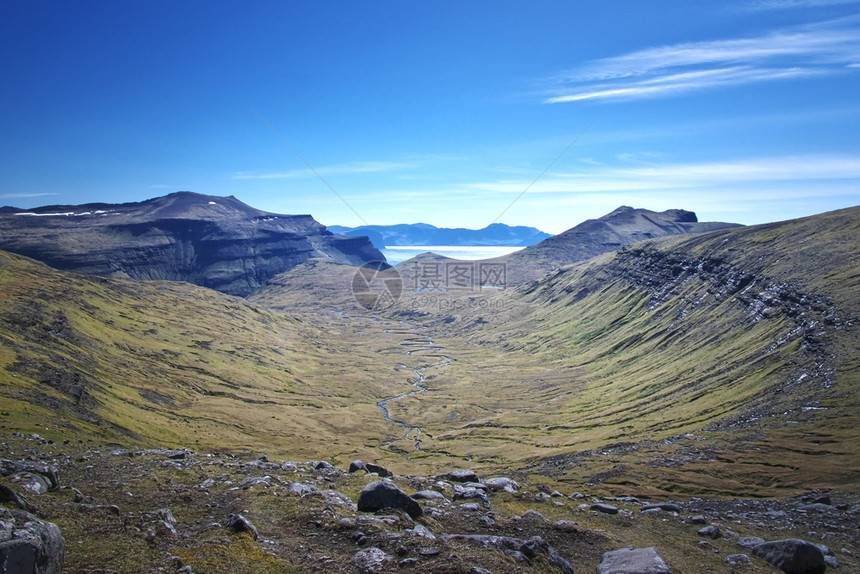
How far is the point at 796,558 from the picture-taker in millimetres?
34250

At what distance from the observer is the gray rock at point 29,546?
804 inches

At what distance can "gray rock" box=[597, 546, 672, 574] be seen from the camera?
30250 millimetres

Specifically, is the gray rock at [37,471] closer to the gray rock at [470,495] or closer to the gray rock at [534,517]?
the gray rock at [470,495]

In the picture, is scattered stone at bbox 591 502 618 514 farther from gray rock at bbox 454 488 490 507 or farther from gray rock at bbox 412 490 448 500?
gray rock at bbox 412 490 448 500

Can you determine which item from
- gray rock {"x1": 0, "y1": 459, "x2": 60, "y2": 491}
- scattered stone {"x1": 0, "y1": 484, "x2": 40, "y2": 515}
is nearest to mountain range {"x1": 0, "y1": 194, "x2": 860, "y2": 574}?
scattered stone {"x1": 0, "y1": 484, "x2": 40, "y2": 515}

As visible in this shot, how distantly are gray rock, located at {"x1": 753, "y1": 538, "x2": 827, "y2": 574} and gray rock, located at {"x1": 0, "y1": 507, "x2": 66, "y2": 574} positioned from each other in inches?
1820

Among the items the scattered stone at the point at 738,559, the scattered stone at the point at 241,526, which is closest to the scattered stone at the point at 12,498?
the scattered stone at the point at 241,526

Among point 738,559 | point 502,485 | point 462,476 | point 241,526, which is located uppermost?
point 241,526

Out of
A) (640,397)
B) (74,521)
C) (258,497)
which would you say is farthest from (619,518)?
(640,397)

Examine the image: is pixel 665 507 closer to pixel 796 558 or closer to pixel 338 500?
pixel 796 558

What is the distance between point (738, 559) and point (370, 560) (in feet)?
92.8

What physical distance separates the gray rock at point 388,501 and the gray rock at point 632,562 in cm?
1480

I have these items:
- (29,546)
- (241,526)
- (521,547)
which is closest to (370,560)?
(241,526)

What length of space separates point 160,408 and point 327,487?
4010 inches
